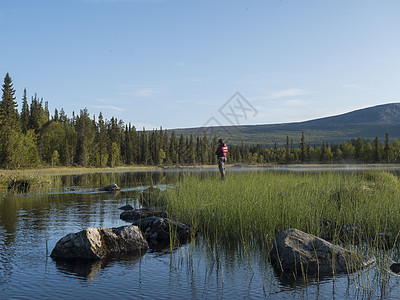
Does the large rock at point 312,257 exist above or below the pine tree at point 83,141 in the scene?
below

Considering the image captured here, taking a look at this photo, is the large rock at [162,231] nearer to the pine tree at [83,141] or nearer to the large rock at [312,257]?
Result: the large rock at [312,257]

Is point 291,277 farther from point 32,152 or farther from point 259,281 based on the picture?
point 32,152

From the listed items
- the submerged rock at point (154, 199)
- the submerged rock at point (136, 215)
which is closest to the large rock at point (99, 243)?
the submerged rock at point (136, 215)

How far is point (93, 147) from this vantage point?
288 feet

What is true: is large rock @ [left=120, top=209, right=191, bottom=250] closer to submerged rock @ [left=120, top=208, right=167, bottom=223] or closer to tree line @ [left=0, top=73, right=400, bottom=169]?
submerged rock @ [left=120, top=208, right=167, bottom=223]

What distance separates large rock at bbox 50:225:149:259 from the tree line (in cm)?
3971

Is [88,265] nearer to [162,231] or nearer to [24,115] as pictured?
[162,231]

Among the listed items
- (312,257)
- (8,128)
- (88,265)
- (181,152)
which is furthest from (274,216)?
(181,152)

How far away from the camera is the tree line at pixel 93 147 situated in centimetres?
6084

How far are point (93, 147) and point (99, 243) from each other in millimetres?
82497

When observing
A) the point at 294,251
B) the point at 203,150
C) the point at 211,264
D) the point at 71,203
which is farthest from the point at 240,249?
the point at 203,150

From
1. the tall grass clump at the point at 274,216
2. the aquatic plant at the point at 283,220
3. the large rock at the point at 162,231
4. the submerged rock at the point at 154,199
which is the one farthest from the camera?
the submerged rock at the point at 154,199

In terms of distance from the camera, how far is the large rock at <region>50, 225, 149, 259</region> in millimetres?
8352

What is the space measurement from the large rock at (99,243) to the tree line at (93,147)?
130 ft
